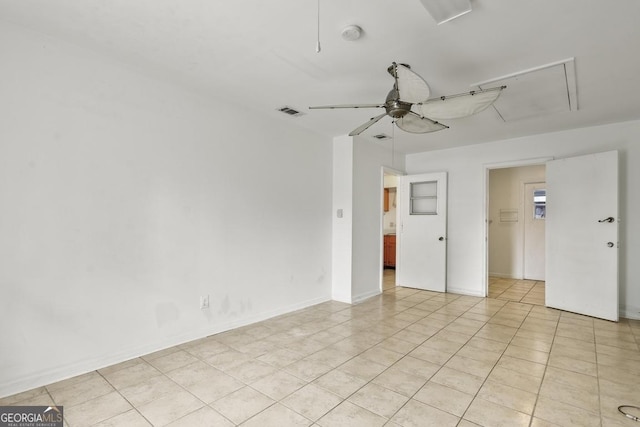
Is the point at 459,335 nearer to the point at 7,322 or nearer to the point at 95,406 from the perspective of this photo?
the point at 95,406

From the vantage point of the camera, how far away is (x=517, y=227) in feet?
21.8

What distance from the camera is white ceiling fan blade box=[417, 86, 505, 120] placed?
2160 millimetres

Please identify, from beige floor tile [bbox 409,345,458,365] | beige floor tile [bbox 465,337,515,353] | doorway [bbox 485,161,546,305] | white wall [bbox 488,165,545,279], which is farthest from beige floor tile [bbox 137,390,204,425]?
white wall [bbox 488,165,545,279]

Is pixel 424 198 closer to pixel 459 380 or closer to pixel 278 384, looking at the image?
pixel 459 380

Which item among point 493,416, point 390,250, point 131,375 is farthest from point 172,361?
point 390,250

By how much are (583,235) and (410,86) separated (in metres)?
3.71

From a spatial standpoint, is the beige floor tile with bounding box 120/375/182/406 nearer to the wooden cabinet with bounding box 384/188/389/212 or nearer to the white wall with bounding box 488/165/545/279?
the white wall with bounding box 488/165/545/279

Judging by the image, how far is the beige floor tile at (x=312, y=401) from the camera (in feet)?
6.68

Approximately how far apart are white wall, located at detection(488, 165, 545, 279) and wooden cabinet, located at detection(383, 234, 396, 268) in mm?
2130

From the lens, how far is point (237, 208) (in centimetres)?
361

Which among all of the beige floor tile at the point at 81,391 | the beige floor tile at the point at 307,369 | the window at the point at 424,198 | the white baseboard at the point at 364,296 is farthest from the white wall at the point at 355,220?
the beige floor tile at the point at 81,391

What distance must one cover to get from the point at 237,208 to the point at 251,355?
1.55m

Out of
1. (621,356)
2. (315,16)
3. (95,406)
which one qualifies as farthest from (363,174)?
(95,406)

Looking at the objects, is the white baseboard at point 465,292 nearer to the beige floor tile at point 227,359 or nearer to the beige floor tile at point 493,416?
the beige floor tile at point 493,416
